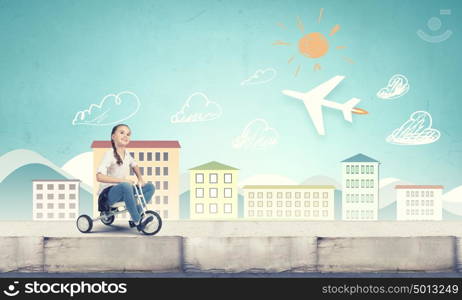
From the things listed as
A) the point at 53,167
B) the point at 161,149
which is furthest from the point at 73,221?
the point at 161,149

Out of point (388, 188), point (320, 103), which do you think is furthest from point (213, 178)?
point (388, 188)

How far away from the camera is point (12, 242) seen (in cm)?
657

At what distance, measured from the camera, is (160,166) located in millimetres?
8828

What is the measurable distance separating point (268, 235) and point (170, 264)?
43.4 inches

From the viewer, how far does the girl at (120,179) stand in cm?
655

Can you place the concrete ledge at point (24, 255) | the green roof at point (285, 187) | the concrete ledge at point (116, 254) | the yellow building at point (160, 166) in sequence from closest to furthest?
the concrete ledge at point (116, 254) < the concrete ledge at point (24, 255) < the yellow building at point (160, 166) < the green roof at point (285, 187)

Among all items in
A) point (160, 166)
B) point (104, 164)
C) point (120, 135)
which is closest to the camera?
point (104, 164)

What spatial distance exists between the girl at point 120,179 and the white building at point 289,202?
97.2 inches

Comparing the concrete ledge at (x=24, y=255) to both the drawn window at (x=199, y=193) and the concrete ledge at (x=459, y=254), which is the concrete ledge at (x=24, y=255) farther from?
the concrete ledge at (x=459, y=254)

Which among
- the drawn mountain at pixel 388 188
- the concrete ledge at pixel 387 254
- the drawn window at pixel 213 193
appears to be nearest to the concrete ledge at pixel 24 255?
the drawn window at pixel 213 193

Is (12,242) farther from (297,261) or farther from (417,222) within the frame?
(417,222)

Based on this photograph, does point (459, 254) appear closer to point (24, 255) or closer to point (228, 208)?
point (228, 208)

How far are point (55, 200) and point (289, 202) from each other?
11.3 feet

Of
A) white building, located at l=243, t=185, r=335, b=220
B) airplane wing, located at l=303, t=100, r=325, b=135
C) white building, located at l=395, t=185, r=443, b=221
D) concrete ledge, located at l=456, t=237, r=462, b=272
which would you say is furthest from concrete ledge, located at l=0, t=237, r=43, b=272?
white building, located at l=395, t=185, r=443, b=221
